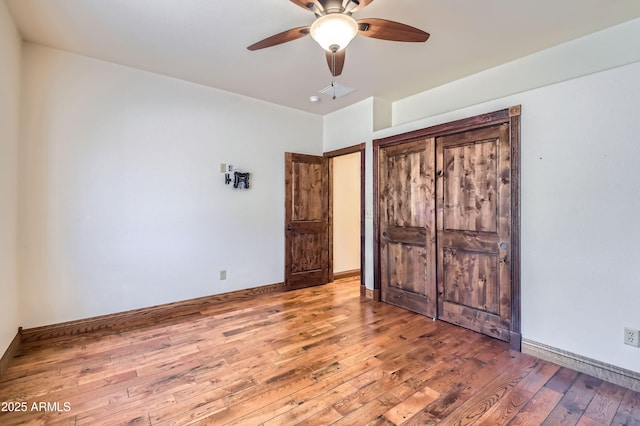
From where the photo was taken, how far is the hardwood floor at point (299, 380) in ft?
5.96

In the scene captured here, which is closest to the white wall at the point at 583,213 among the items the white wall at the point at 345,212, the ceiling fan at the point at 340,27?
the ceiling fan at the point at 340,27

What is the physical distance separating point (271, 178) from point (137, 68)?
2.07 meters

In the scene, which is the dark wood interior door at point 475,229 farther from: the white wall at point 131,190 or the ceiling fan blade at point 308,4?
Result: the white wall at point 131,190

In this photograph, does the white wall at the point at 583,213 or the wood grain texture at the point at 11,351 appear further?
the wood grain texture at the point at 11,351

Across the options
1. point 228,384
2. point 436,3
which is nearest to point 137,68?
point 436,3

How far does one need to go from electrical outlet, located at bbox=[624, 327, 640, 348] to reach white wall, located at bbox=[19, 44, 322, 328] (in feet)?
12.3

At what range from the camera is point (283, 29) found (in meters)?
2.53

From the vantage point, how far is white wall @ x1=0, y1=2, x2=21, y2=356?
2.29m

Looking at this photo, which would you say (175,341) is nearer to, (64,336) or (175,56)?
(64,336)

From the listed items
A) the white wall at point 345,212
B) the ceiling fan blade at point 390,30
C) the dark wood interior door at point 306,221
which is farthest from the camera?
the white wall at point 345,212

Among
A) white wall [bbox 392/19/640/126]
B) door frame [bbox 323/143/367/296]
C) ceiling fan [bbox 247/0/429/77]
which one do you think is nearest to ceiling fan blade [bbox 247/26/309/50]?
ceiling fan [bbox 247/0/429/77]

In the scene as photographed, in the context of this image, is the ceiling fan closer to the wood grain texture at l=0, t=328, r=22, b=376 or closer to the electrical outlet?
the electrical outlet

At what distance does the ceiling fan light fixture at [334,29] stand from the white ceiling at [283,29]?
58cm

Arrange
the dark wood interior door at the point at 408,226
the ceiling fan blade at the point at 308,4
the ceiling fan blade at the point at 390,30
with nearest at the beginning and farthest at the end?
the ceiling fan blade at the point at 308,4
the ceiling fan blade at the point at 390,30
the dark wood interior door at the point at 408,226
